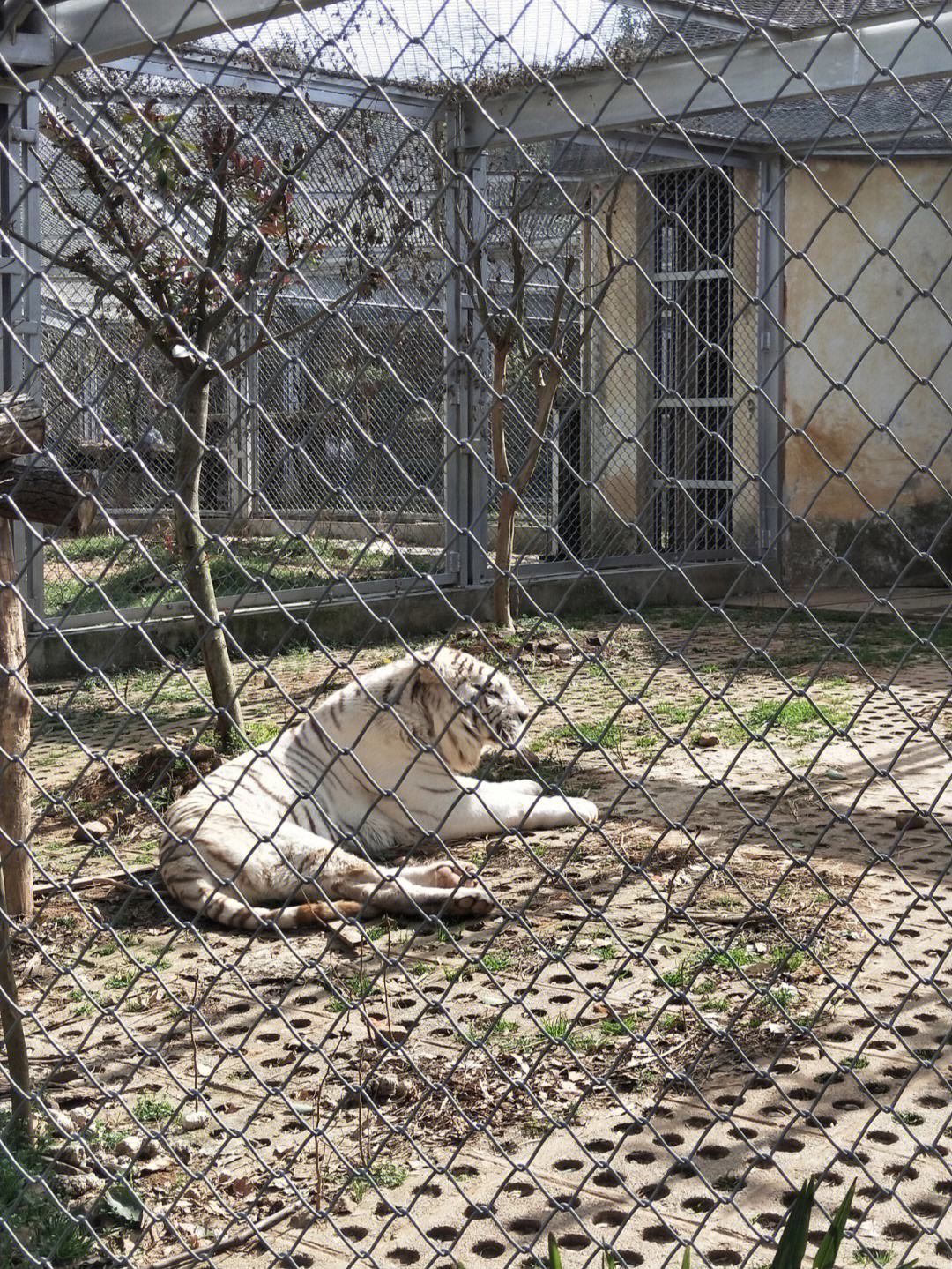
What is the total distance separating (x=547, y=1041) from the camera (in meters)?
3.41

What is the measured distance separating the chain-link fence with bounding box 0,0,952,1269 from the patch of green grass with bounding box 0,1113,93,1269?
0.4 inches

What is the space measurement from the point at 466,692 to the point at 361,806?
23.6 inches

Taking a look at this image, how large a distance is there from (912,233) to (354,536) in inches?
190

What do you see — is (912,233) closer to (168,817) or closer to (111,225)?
(111,225)

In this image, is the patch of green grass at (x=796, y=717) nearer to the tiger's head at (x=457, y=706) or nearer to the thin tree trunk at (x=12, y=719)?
the tiger's head at (x=457, y=706)

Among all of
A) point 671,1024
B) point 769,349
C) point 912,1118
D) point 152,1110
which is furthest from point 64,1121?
point 769,349

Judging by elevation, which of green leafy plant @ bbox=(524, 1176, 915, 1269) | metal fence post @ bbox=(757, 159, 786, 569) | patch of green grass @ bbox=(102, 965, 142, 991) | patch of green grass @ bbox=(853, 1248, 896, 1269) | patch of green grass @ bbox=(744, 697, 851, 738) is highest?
metal fence post @ bbox=(757, 159, 786, 569)

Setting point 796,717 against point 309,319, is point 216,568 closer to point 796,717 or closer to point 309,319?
point 796,717

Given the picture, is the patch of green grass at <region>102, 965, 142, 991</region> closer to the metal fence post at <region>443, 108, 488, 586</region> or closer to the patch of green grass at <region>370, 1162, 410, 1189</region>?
the patch of green grass at <region>370, 1162, 410, 1189</region>

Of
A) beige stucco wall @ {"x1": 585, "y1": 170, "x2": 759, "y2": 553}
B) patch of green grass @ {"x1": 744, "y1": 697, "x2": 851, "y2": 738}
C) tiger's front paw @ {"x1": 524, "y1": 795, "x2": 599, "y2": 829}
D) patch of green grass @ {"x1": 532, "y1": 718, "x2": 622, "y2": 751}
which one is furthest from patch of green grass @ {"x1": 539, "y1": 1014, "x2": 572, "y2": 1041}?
beige stucco wall @ {"x1": 585, "y1": 170, "x2": 759, "y2": 553}

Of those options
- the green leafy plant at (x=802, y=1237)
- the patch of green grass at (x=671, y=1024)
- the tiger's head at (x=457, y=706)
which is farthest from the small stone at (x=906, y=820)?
the green leafy plant at (x=802, y=1237)

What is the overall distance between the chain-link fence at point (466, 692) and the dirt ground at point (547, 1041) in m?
0.02

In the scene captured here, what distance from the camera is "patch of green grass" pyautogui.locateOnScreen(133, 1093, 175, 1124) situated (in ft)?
9.89

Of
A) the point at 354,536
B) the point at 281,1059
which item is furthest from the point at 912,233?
the point at 281,1059
